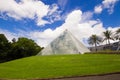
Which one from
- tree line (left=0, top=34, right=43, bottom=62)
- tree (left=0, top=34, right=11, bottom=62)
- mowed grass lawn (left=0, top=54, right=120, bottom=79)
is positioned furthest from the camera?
tree line (left=0, top=34, right=43, bottom=62)

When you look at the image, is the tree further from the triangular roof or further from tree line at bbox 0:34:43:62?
the triangular roof

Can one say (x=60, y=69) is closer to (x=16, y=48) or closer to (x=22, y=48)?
(x=16, y=48)

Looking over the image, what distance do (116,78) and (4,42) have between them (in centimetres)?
7028

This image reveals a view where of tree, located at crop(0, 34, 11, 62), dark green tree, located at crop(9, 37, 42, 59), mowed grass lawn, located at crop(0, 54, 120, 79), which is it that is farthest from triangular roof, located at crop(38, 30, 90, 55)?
mowed grass lawn, located at crop(0, 54, 120, 79)

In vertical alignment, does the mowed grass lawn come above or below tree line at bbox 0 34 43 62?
below

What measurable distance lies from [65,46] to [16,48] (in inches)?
1089

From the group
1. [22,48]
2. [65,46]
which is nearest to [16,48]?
[22,48]

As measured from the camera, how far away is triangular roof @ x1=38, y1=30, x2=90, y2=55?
6291 centimetres

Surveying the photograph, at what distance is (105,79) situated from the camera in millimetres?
14711

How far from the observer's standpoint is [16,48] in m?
83.1

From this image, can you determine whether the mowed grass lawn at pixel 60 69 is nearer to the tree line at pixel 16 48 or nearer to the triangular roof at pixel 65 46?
the triangular roof at pixel 65 46

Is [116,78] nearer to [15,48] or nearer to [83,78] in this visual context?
[83,78]

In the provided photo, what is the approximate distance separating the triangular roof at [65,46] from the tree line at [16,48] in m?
19.7

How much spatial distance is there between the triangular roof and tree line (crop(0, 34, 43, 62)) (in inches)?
778
